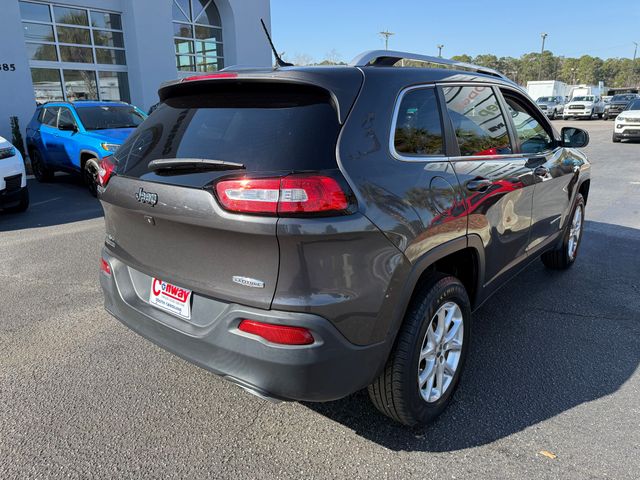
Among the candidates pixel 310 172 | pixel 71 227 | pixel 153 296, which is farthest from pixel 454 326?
pixel 71 227

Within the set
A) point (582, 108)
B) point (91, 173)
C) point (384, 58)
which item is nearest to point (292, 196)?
point (384, 58)

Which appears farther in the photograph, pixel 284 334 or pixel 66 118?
pixel 66 118

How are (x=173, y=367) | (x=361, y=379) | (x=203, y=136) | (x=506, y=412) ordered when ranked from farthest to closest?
1. (x=173, y=367)
2. (x=506, y=412)
3. (x=203, y=136)
4. (x=361, y=379)

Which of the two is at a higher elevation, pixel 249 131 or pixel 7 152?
pixel 249 131

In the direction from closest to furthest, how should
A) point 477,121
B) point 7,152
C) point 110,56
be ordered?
point 477,121 < point 7,152 < point 110,56

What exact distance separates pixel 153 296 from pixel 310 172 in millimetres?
1128

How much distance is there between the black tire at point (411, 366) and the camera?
233 cm

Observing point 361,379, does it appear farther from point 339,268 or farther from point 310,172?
point 310,172

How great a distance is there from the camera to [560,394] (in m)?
2.90

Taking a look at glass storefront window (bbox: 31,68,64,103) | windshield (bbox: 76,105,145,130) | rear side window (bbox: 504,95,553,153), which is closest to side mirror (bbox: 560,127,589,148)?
rear side window (bbox: 504,95,553,153)

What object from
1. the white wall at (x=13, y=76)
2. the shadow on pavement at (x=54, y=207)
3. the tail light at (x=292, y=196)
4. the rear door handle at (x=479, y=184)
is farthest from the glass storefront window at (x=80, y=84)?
the tail light at (x=292, y=196)

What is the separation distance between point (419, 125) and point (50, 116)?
10099 millimetres

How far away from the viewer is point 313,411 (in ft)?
9.11

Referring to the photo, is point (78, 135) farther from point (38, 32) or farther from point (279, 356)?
point (38, 32)
